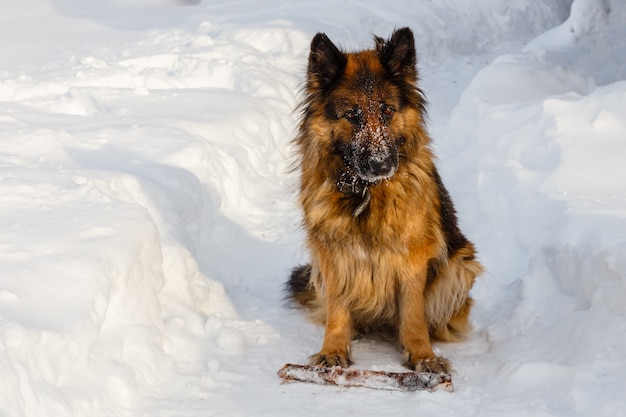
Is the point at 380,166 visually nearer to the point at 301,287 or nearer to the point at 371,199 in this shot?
the point at 371,199

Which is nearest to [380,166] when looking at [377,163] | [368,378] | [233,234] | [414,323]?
[377,163]

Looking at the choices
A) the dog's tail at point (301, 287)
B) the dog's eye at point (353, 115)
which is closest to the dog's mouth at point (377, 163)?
the dog's eye at point (353, 115)

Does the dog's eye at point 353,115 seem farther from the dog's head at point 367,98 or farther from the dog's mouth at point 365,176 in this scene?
the dog's mouth at point 365,176

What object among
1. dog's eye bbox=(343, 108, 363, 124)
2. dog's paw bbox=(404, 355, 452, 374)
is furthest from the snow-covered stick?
dog's eye bbox=(343, 108, 363, 124)

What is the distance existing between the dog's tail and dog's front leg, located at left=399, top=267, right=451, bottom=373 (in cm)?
79

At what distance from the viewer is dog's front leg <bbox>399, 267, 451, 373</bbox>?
463 centimetres

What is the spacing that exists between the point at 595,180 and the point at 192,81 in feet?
18.7

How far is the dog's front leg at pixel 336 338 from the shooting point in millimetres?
4566

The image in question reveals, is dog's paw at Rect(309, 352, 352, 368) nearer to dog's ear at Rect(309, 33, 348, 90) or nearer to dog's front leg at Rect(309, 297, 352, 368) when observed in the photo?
dog's front leg at Rect(309, 297, 352, 368)

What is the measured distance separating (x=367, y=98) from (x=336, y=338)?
56.4 inches

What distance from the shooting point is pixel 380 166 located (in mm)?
4328

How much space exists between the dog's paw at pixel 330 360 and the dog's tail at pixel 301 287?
0.78 metres

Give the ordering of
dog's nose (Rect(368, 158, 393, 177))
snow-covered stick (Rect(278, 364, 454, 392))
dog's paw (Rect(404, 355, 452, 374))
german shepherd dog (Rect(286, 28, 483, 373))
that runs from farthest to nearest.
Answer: german shepherd dog (Rect(286, 28, 483, 373)) → dog's paw (Rect(404, 355, 452, 374)) → dog's nose (Rect(368, 158, 393, 177)) → snow-covered stick (Rect(278, 364, 454, 392))

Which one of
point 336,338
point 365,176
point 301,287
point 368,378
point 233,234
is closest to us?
point 368,378
